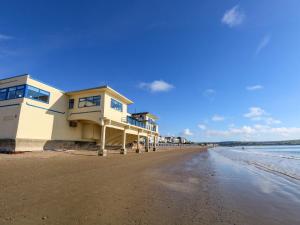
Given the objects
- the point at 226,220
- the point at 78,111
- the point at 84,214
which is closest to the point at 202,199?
the point at 226,220

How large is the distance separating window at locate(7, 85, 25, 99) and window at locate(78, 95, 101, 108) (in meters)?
6.79

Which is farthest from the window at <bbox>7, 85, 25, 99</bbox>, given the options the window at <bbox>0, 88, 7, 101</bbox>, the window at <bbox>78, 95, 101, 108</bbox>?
the window at <bbox>78, 95, 101, 108</bbox>

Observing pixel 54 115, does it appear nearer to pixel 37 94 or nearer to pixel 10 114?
pixel 37 94

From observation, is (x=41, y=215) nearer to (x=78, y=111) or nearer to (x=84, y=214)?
(x=84, y=214)

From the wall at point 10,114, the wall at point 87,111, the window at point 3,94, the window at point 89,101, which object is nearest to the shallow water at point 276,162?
the wall at point 87,111

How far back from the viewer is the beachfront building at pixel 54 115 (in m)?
19.9

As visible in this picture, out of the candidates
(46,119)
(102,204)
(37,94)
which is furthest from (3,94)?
(102,204)

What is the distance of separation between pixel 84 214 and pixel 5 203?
2176 millimetres

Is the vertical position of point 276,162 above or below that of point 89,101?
below

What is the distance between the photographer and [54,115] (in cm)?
2391

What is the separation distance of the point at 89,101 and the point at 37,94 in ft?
19.4

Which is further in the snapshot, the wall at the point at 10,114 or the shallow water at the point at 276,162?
the wall at the point at 10,114

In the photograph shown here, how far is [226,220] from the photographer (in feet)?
14.5

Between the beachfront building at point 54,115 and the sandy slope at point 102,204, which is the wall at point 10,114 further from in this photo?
the sandy slope at point 102,204
